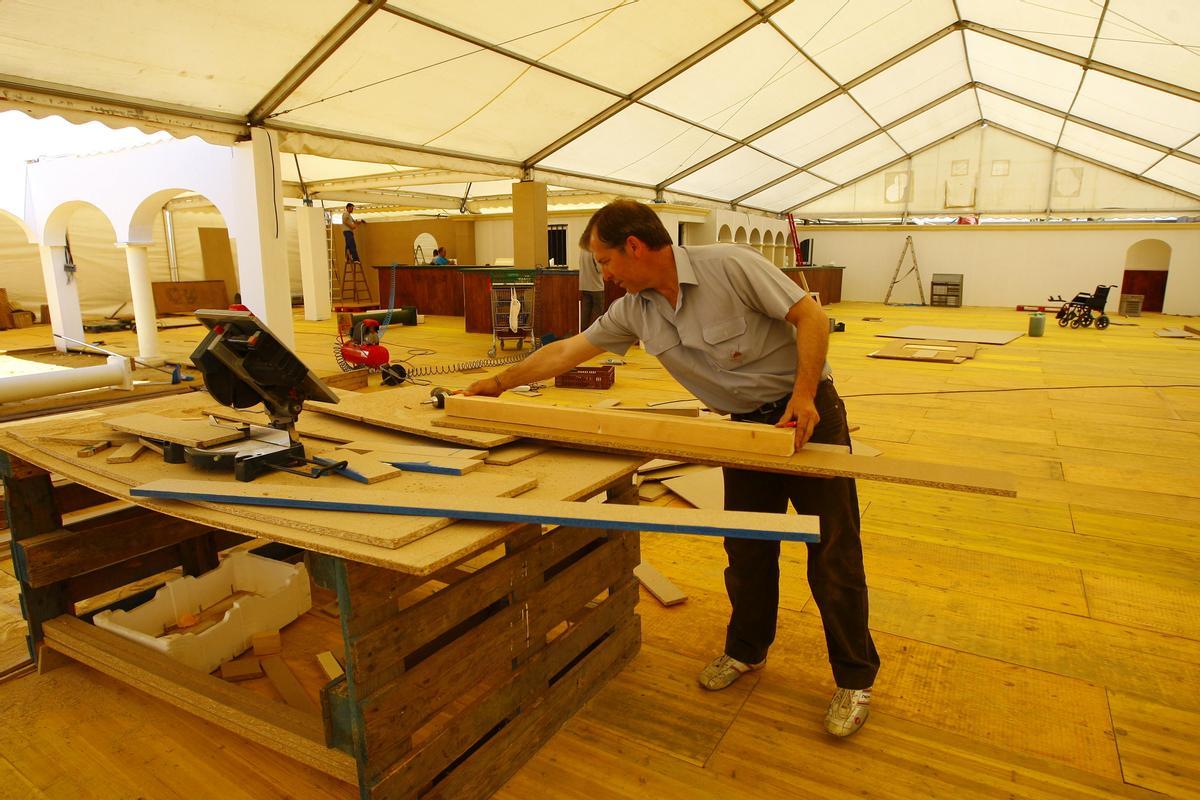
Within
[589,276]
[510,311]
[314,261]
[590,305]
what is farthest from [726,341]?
[314,261]

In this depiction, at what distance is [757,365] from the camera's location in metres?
2.04

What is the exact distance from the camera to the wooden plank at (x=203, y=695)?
1.65m

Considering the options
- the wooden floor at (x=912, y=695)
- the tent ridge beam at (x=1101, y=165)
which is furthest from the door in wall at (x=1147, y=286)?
the wooden floor at (x=912, y=695)

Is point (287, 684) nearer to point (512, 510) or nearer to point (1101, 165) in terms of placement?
point (512, 510)

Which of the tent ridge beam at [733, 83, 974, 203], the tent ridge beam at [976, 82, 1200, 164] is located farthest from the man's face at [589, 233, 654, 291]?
the tent ridge beam at [733, 83, 974, 203]

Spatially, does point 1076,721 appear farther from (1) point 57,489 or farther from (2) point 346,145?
(2) point 346,145

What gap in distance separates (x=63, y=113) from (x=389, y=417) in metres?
5.33

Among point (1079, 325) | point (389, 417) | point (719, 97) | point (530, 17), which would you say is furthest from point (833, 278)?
point (389, 417)

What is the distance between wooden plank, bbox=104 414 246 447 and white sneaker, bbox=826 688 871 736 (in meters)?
1.85

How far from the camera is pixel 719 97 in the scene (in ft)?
32.7

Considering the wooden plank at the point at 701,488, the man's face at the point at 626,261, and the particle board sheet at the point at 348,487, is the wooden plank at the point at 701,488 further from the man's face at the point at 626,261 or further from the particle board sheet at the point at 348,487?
the particle board sheet at the point at 348,487

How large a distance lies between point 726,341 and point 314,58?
18.5 ft

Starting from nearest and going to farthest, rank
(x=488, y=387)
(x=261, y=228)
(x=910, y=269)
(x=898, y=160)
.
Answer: (x=488, y=387)
(x=261, y=228)
(x=898, y=160)
(x=910, y=269)

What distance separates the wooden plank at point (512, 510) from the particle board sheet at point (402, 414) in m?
0.52
